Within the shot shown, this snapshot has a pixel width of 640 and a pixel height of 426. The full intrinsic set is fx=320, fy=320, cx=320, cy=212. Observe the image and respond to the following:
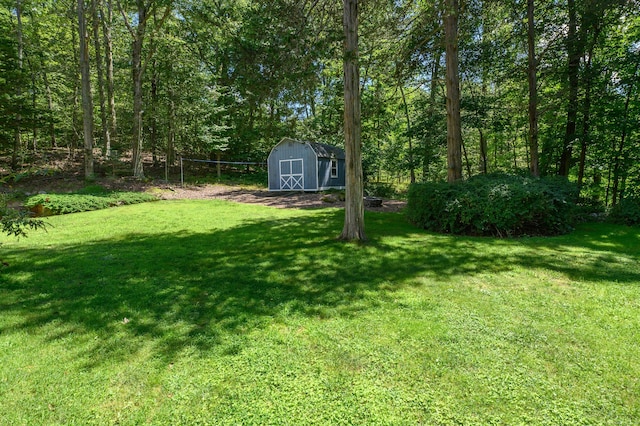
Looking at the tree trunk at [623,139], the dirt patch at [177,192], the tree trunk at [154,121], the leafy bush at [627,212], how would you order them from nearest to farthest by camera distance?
the leafy bush at [627,212], the tree trunk at [623,139], the dirt patch at [177,192], the tree trunk at [154,121]

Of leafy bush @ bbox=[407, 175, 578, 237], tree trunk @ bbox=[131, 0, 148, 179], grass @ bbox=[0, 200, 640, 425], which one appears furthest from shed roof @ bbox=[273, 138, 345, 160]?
grass @ bbox=[0, 200, 640, 425]

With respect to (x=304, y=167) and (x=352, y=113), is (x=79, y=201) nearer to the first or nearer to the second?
(x=352, y=113)

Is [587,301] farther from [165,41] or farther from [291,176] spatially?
[165,41]

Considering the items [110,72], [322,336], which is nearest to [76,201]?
[322,336]

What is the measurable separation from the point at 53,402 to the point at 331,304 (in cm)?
226

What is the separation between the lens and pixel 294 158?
57.7 feet

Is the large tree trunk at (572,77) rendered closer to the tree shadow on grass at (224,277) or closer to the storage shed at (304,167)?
the tree shadow on grass at (224,277)

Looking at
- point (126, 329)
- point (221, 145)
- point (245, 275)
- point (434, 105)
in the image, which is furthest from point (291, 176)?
point (126, 329)

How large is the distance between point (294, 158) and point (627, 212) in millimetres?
13561

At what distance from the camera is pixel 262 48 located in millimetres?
5641

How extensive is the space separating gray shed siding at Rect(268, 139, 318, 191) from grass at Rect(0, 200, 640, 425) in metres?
11.9

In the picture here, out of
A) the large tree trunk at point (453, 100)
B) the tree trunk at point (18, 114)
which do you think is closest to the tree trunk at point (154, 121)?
the tree trunk at point (18, 114)

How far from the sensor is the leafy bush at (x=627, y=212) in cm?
768

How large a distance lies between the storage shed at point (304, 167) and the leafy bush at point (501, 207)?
10.2 metres
